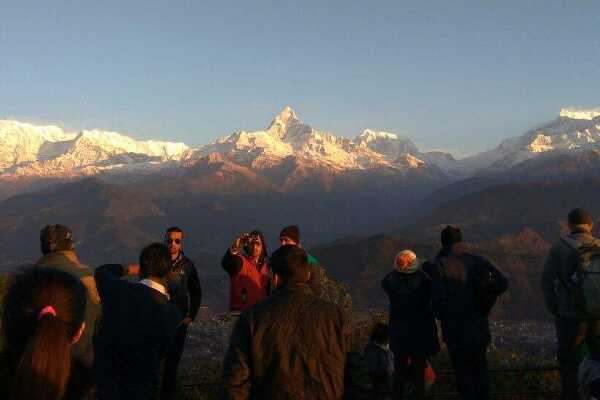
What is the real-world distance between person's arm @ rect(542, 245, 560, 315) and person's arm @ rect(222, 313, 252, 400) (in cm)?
462

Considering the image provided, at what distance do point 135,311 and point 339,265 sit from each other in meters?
140

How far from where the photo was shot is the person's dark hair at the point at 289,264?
425 centimetres

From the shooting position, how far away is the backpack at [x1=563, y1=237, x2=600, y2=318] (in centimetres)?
670

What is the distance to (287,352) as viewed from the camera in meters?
4.08

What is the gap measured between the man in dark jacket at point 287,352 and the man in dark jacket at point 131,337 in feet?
3.40

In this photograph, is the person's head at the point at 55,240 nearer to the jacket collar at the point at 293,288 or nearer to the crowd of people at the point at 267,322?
the crowd of people at the point at 267,322

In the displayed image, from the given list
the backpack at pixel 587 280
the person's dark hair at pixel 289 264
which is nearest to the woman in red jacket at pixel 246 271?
the person's dark hair at pixel 289 264

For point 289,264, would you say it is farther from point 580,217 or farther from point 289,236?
point 580,217

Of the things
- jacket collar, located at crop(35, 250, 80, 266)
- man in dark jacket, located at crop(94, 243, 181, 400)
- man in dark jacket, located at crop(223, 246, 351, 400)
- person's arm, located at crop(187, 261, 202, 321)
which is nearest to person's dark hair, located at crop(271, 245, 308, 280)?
man in dark jacket, located at crop(223, 246, 351, 400)

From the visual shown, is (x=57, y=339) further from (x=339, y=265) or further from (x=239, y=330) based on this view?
(x=339, y=265)

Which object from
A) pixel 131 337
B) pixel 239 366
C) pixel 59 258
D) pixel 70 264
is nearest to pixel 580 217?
pixel 239 366

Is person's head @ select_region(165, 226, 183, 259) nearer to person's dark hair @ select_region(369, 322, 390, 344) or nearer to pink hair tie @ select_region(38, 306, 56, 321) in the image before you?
person's dark hair @ select_region(369, 322, 390, 344)

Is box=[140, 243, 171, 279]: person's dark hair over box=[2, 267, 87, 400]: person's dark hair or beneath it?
over

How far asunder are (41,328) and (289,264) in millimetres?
1900
